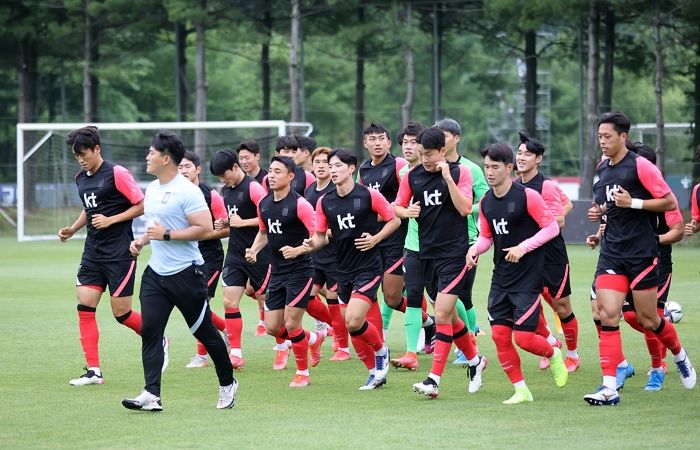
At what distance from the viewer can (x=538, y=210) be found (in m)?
9.30

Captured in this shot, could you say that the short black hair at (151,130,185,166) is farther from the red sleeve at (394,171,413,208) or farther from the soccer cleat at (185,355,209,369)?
the soccer cleat at (185,355,209,369)

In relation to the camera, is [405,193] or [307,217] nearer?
[405,193]

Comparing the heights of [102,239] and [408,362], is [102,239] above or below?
above

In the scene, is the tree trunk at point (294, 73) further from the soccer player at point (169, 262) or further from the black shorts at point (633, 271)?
the soccer player at point (169, 262)

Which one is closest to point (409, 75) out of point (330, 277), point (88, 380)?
point (330, 277)

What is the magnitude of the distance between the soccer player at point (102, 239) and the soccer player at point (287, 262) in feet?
3.96

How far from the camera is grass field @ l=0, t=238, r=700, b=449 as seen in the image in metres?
7.96

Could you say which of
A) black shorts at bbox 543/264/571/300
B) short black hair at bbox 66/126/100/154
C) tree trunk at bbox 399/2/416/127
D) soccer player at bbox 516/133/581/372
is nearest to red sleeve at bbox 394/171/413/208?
soccer player at bbox 516/133/581/372

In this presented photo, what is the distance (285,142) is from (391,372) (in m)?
3.09

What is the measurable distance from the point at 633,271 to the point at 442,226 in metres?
1.67

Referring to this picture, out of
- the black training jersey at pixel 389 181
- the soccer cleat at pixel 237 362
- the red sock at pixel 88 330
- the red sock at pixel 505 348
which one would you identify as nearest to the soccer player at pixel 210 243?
the soccer cleat at pixel 237 362

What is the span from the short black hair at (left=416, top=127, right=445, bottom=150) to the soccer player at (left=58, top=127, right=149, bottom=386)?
8.67ft

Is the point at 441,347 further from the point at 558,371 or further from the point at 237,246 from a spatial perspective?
the point at 237,246

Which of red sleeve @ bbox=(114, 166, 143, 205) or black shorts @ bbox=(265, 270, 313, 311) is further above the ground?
red sleeve @ bbox=(114, 166, 143, 205)
